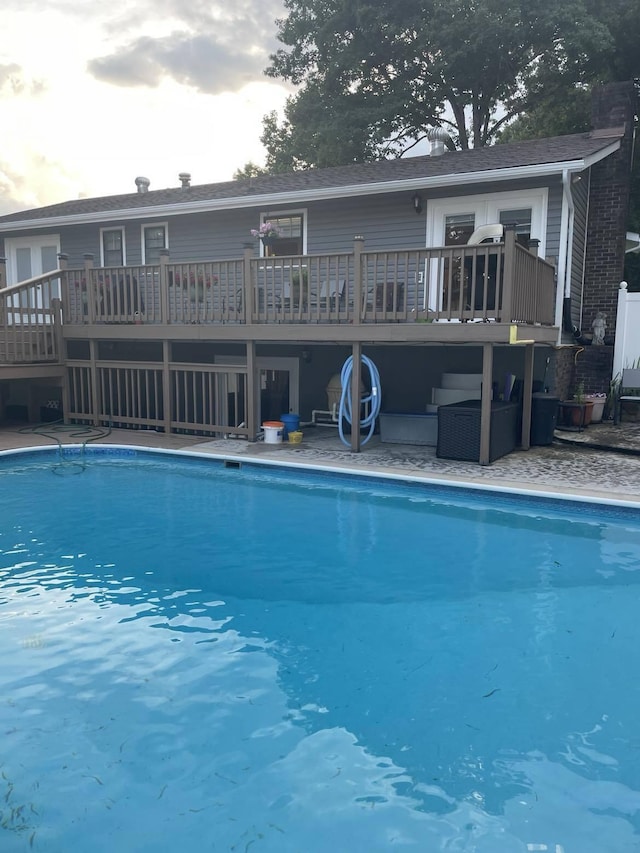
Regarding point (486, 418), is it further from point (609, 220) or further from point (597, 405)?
point (609, 220)

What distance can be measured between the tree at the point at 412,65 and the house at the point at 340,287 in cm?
748

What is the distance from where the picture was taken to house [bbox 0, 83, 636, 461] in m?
8.73

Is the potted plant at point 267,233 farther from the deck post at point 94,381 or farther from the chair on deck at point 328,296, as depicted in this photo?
the deck post at point 94,381

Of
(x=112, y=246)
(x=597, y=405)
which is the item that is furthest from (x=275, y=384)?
(x=597, y=405)

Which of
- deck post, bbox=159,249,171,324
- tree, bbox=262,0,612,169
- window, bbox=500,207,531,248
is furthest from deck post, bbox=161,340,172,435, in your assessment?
tree, bbox=262,0,612,169

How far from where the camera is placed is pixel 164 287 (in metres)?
10.3

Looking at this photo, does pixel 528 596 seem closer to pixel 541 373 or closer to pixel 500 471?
pixel 500 471

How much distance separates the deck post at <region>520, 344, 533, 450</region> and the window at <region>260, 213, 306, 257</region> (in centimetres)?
466

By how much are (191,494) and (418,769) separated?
17.4ft

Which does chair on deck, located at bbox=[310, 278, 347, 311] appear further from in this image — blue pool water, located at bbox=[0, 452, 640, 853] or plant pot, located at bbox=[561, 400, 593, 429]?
plant pot, located at bbox=[561, 400, 593, 429]

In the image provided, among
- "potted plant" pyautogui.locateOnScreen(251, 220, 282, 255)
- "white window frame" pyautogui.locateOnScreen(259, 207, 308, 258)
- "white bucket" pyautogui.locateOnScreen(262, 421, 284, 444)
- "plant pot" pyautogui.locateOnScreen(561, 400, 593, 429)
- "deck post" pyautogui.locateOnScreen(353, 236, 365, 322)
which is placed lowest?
"white bucket" pyautogui.locateOnScreen(262, 421, 284, 444)

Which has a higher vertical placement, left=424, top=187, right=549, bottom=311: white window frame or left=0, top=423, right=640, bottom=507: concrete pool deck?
left=424, top=187, right=549, bottom=311: white window frame

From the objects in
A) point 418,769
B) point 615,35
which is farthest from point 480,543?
point 615,35

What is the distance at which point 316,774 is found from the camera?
301cm
